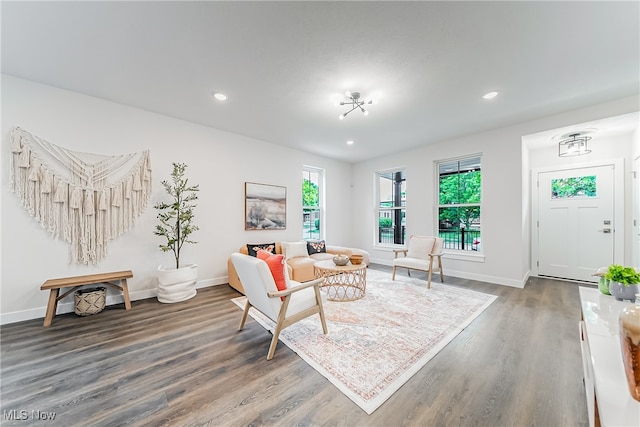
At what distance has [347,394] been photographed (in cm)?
162

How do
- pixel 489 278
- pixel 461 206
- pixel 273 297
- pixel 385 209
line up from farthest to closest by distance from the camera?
pixel 385 209 < pixel 461 206 < pixel 489 278 < pixel 273 297

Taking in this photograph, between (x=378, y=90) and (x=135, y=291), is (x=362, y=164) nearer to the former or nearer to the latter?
(x=378, y=90)

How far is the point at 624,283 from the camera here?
1.57 meters

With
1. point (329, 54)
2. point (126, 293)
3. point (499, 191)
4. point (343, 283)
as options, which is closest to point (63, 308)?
point (126, 293)

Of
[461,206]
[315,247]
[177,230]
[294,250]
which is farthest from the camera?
[315,247]

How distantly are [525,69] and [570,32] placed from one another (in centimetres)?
50

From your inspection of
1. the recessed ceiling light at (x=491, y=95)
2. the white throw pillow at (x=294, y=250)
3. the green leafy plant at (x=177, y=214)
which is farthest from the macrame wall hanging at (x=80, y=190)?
the recessed ceiling light at (x=491, y=95)

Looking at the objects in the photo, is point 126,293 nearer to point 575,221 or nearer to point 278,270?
point 278,270

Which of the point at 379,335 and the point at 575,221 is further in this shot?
the point at 575,221

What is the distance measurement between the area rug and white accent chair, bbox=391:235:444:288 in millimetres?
440

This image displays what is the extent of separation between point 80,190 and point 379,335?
4.03 meters

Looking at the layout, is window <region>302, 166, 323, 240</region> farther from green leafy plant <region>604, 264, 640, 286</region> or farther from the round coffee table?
green leafy plant <region>604, 264, 640, 286</region>

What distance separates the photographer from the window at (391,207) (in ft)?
19.2

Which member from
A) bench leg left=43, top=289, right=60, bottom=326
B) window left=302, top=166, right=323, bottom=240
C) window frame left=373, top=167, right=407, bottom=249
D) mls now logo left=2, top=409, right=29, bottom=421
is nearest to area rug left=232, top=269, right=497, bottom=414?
mls now logo left=2, top=409, right=29, bottom=421
